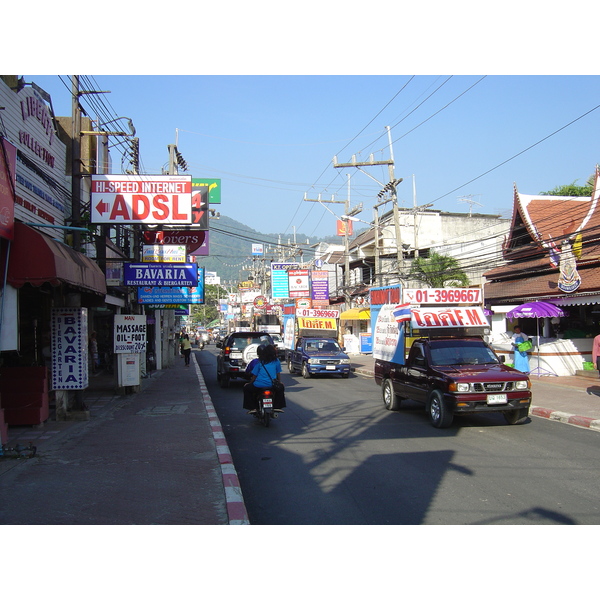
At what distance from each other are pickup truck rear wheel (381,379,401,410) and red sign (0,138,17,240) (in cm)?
885

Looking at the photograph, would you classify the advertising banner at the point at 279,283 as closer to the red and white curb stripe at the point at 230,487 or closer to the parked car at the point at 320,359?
the parked car at the point at 320,359

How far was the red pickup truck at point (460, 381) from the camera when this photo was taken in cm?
1022

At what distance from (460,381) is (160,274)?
989cm

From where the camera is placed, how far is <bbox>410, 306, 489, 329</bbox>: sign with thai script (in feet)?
42.5

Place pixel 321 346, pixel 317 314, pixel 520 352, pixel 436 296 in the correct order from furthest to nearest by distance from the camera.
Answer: pixel 317 314, pixel 321 346, pixel 520 352, pixel 436 296

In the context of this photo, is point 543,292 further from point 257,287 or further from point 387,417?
point 257,287

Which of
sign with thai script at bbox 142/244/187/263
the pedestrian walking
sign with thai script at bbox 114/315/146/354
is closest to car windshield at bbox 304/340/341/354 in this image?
the pedestrian walking

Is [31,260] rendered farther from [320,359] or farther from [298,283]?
[298,283]

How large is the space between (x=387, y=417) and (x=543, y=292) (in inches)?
437

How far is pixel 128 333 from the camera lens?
16375 millimetres

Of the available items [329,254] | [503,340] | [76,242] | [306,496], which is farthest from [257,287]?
[306,496]

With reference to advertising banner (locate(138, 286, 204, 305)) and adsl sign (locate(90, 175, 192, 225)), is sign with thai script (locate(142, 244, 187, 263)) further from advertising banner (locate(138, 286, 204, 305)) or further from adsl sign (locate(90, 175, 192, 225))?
adsl sign (locate(90, 175, 192, 225))

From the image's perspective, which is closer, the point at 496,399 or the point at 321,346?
the point at 496,399

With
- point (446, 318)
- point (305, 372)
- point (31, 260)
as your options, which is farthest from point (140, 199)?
point (305, 372)
